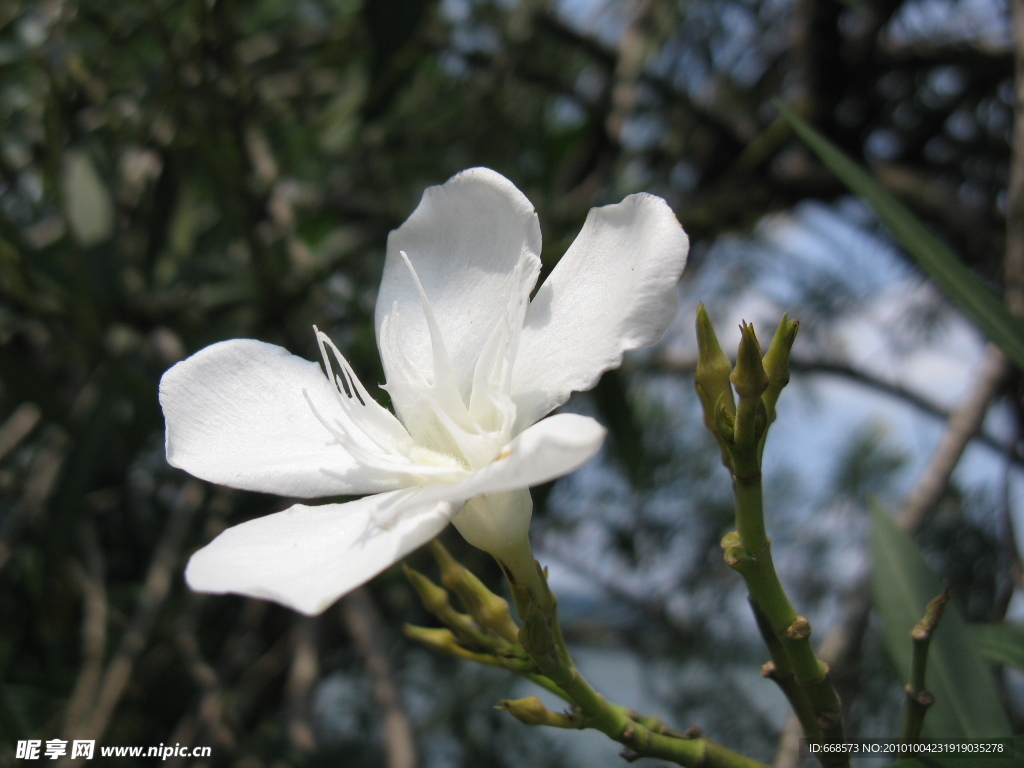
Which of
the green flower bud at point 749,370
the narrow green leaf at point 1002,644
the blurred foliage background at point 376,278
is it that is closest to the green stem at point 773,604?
the green flower bud at point 749,370

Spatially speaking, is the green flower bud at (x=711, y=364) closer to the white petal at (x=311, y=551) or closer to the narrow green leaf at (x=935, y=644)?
the white petal at (x=311, y=551)

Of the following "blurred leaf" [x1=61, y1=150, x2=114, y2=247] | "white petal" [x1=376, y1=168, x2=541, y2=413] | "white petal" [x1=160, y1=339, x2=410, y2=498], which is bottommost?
"blurred leaf" [x1=61, y1=150, x2=114, y2=247]

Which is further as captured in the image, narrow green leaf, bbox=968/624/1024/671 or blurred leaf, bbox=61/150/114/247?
blurred leaf, bbox=61/150/114/247

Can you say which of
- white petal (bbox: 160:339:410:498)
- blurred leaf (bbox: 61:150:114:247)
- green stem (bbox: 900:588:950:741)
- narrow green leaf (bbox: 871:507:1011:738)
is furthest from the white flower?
blurred leaf (bbox: 61:150:114:247)

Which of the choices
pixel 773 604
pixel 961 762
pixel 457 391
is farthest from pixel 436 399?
pixel 961 762

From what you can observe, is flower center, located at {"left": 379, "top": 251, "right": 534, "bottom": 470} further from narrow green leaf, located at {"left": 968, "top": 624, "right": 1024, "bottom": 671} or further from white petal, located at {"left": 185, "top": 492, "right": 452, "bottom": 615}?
narrow green leaf, located at {"left": 968, "top": 624, "right": 1024, "bottom": 671}

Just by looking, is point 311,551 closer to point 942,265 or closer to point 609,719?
point 609,719
